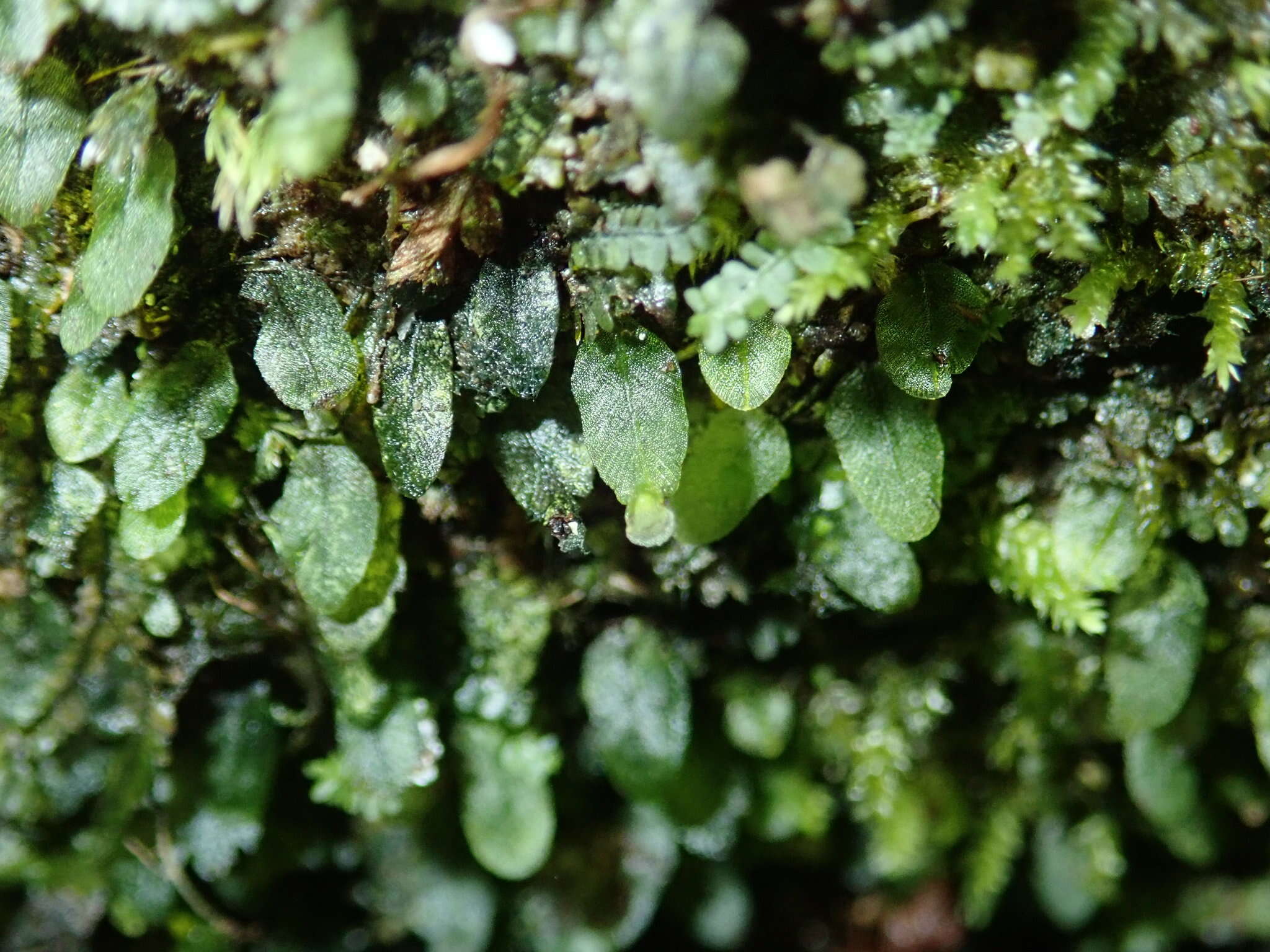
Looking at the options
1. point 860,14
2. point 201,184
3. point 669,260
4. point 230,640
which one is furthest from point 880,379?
point 230,640

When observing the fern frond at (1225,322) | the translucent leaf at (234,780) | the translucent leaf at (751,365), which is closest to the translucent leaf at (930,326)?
the translucent leaf at (751,365)

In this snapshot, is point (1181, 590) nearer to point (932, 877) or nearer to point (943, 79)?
point (943, 79)

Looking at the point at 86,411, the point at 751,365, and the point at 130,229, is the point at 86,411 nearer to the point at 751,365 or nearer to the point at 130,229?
the point at 130,229

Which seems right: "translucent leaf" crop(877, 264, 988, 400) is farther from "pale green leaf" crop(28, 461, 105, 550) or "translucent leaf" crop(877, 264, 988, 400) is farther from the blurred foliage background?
"pale green leaf" crop(28, 461, 105, 550)

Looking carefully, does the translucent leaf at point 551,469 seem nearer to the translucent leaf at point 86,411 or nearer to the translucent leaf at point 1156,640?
the translucent leaf at point 86,411

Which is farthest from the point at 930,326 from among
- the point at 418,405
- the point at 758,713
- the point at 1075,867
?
the point at 1075,867

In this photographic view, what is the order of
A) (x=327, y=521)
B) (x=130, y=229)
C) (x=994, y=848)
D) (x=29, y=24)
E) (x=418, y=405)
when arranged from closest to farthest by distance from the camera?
(x=29, y=24) → (x=130, y=229) → (x=418, y=405) → (x=327, y=521) → (x=994, y=848)
